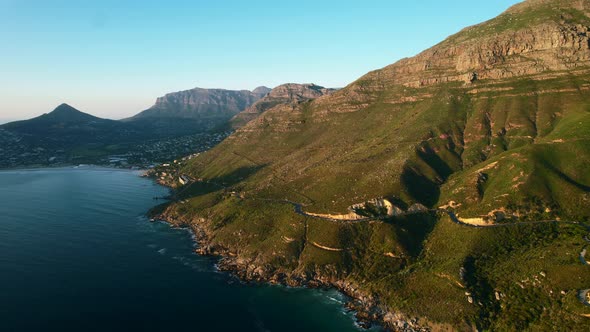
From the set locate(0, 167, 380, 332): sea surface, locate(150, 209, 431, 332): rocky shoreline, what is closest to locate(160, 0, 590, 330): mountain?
locate(150, 209, 431, 332): rocky shoreline

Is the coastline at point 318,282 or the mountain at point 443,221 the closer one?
the mountain at point 443,221

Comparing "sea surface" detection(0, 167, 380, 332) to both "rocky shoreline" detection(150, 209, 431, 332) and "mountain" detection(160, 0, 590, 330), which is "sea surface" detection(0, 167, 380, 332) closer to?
"rocky shoreline" detection(150, 209, 431, 332)

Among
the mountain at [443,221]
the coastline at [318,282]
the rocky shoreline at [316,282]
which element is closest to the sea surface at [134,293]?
the coastline at [318,282]

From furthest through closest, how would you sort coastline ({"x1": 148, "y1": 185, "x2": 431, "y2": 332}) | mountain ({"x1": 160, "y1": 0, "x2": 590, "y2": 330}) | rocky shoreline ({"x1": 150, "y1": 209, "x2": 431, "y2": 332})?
rocky shoreline ({"x1": 150, "y1": 209, "x2": 431, "y2": 332}) < coastline ({"x1": 148, "y1": 185, "x2": 431, "y2": 332}) < mountain ({"x1": 160, "y1": 0, "x2": 590, "y2": 330})

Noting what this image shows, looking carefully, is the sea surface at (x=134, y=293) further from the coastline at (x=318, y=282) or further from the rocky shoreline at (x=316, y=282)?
the rocky shoreline at (x=316, y=282)

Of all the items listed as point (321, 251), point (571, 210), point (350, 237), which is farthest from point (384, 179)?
point (571, 210)

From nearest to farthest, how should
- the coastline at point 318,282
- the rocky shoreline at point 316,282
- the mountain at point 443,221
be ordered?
1. the mountain at point 443,221
2. the coastline at point 318,282
3. the rocky shoreline at point 316,282

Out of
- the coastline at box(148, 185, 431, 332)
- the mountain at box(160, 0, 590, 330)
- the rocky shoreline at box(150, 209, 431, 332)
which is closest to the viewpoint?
the mountain at box(160, 0, 590, 330)

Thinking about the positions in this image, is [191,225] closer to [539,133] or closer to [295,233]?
[295,233]
